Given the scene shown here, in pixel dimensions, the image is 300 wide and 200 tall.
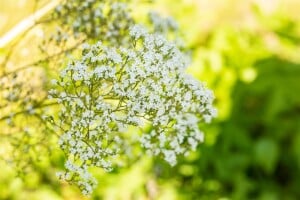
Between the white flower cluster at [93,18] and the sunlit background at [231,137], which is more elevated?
the sunlit background at [231,137]

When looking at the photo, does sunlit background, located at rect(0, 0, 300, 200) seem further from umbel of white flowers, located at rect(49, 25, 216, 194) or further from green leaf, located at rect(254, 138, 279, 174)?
umbel of white flowers, located at rect(49, 25, 216, 194)

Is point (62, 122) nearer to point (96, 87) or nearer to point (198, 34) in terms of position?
point (96, 87)

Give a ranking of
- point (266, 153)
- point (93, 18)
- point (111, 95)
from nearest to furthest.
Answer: point (111, 95) < point (93, 18) < point (266, 153)

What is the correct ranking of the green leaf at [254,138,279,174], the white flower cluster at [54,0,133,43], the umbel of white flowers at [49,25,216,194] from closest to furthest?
the umbel of white flowers at [49,25,216,194] → the white flower cluster at [54,0,133,43] → the green leaf at [254,138,279,174]

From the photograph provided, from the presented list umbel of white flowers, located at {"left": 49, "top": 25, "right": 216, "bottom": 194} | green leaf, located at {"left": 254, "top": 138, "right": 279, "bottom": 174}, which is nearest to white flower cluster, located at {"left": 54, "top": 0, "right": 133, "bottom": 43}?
umbel of white flowers, located at {"left": 49, "top": 25, "right": 216, "bottom": 194}

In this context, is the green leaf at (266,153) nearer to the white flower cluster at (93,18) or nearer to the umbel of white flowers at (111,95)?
the white flower cluster at (93,18)

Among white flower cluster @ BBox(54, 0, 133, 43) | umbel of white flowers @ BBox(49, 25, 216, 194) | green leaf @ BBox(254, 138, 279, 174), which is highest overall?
green leaf @ BBox(254, 138, 279, 174)

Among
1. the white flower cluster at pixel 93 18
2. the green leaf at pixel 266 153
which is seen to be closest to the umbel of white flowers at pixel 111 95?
the white flower cluster at pixel 93 18

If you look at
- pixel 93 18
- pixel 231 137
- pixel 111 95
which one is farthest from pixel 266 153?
pixel 111 95

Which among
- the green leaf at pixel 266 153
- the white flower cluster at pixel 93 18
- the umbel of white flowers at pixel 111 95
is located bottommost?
the umbel of white flowers at pixel 111 95

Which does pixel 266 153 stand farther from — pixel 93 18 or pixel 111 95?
pixel 111 95
